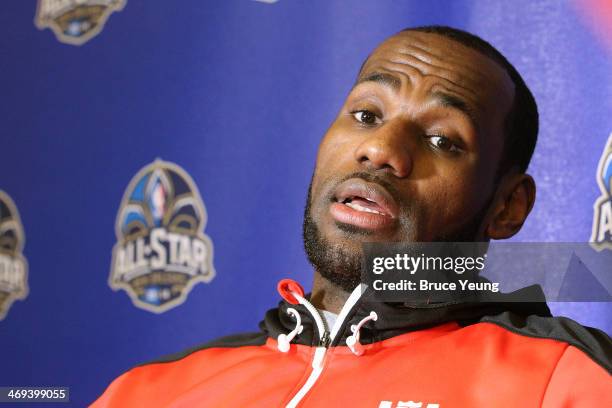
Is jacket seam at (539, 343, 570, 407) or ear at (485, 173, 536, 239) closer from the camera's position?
jacket seam at (539, 343, 570, 407)

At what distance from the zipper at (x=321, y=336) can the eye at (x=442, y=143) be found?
22 cm

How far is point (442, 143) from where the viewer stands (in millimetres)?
1263

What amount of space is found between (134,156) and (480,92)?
69cm

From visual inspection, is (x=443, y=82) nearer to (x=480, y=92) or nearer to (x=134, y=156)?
(x=480, y=92)

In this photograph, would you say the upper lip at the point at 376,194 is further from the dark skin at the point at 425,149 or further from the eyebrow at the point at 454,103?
the eyebrow at the point at 454,103

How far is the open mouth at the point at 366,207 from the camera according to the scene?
1.21m

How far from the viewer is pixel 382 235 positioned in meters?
1.22

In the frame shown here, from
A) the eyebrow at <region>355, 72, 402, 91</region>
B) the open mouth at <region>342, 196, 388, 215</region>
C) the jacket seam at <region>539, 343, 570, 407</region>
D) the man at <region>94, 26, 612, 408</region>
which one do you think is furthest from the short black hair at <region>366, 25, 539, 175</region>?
the jacket seam at <region>539, 343, 570, 407</region>

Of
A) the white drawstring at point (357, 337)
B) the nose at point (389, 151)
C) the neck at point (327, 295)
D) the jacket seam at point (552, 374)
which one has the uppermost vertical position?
the nose at point (389, 151)

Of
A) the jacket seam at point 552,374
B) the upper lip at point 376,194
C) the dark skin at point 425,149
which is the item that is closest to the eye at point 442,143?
the dark skin at point 425,149

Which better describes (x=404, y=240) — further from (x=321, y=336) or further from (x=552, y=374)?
(x=552, y=374)

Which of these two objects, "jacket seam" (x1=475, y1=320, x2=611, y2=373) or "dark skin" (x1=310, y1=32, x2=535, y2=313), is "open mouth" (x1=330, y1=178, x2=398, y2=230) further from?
"jacket seam" (x1=475, y1=320, x2=611, y2=373)

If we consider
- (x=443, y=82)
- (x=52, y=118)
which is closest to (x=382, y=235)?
(x=443, y=82)

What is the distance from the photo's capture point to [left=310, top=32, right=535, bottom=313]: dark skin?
4.05 feet
